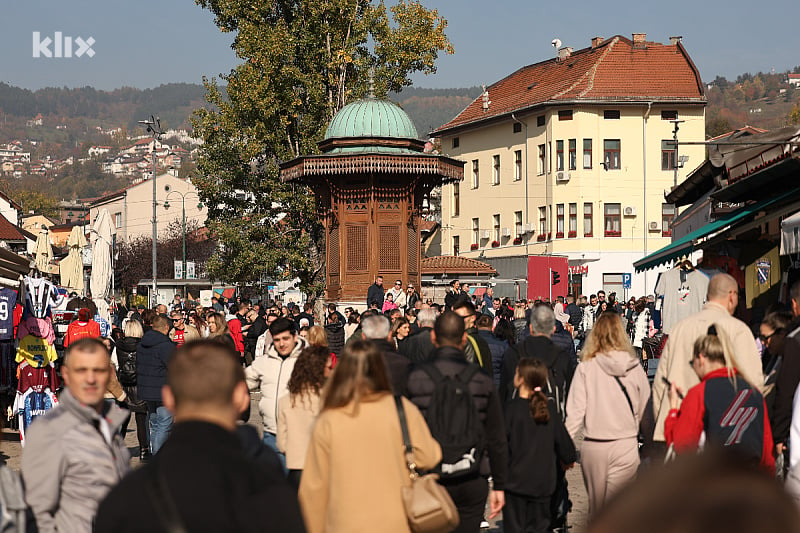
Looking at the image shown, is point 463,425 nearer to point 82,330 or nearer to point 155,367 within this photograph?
point 155,367

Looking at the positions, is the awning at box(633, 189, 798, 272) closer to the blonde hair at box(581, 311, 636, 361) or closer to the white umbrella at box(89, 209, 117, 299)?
the blonde hair at box(581, 311, 636, 361)

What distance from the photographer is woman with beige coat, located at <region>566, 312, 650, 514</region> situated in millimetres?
8852

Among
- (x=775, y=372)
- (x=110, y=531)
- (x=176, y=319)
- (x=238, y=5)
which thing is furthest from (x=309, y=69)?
(x=110, y=531)

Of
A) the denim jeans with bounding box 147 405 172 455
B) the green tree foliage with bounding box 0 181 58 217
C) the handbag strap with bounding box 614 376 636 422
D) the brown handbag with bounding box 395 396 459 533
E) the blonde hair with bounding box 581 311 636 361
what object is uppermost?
the green tree foliage with bounding box 0 181 58 217

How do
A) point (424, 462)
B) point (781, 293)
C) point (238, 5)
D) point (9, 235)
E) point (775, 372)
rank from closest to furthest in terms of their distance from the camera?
point (424, 462)
point (775, 372)
point (781, 293)
point (238, 5)
point (9, 235)

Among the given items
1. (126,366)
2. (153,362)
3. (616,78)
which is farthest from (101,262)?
(616,78)

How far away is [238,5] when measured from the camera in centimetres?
4244

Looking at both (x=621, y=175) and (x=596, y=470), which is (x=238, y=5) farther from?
(x=596, y=470)

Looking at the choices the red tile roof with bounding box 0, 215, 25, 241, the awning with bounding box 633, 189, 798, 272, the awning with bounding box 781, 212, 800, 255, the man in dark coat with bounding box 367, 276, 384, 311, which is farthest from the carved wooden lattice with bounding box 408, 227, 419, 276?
the red tile roof with bounding box 0, 215, 25, 241

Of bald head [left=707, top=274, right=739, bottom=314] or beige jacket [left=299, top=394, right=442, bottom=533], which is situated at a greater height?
bald head [left=707, top=274, right=739, bottom=314]

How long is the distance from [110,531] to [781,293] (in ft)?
51.4

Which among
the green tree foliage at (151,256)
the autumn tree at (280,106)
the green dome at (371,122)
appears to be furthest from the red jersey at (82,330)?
the green tree foliage at (151,256)

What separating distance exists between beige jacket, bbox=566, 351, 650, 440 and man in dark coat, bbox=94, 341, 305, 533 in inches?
210

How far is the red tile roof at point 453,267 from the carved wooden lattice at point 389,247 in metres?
21.0
